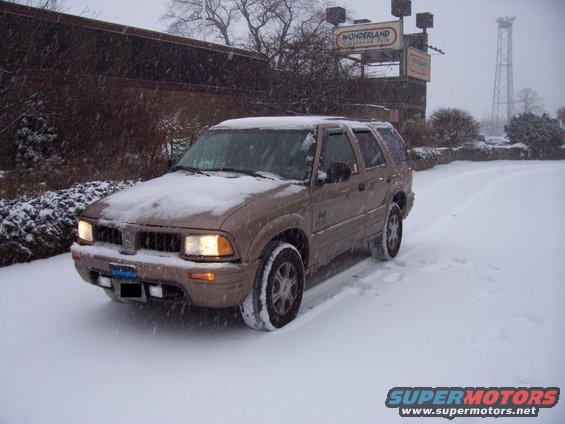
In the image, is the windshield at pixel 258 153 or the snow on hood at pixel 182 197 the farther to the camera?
the windshield at pixel 258 153

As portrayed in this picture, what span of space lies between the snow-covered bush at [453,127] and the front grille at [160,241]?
27156 mm

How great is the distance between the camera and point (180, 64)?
1706 centimetres

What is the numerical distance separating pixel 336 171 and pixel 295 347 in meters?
1.72

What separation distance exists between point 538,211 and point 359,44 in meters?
25.1

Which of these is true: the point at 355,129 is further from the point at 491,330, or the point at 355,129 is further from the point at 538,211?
the point at 538,211

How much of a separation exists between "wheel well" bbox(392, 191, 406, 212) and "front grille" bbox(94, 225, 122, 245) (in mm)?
3987

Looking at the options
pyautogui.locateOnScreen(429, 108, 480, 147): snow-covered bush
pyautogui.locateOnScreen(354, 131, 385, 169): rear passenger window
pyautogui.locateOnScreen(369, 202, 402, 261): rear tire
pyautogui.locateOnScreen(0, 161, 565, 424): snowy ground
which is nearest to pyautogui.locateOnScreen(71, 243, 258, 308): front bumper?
pyautogui.locateOnScreen(0, 161, 565, 424): snowy ground

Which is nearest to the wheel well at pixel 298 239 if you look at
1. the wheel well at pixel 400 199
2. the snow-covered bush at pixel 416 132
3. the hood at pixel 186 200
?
the hood at pixel 186 200

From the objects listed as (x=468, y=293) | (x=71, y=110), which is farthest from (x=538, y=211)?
(x=71, y=110)

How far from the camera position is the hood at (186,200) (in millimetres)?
3922

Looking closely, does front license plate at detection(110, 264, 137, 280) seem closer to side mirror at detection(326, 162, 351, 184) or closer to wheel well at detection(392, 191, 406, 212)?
→ side mirror at detection(326, 162, 351, 184)

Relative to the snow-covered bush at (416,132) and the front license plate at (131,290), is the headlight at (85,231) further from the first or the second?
the snow-covered bush at (416,132)

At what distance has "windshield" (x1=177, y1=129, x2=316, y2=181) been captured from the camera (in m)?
4.93

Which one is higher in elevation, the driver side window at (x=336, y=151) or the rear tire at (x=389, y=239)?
the driver side window at (x=336, y=151)
